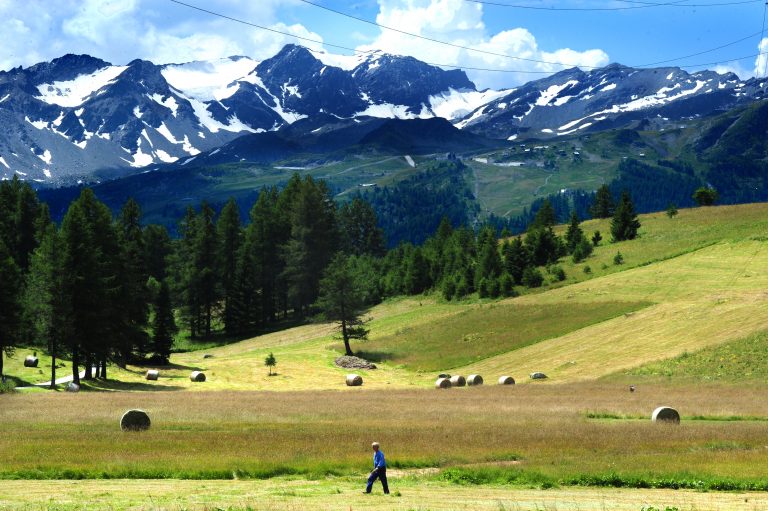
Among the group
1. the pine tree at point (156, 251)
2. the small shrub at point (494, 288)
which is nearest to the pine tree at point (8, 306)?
the pine tree at point (156, 251)

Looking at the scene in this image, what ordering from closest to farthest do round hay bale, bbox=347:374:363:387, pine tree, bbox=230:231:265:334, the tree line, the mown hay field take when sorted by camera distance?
the mown hay field
the tree line
round hay bale, bbox=347:374:363:387
pine tree, bbox=230:231:265:334

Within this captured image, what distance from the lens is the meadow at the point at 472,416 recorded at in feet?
80.0

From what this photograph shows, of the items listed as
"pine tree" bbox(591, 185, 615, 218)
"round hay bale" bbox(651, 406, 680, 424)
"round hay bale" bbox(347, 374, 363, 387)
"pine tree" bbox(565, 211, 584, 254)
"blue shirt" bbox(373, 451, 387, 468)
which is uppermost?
"pine tree" bbox(591, 185, 615, 218)

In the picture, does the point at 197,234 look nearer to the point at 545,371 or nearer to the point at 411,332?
the point at 411,332

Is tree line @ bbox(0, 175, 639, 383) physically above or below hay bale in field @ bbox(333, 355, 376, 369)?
above

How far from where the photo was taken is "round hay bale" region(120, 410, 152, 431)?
36312 mm

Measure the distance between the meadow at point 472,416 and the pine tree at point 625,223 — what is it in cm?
2455

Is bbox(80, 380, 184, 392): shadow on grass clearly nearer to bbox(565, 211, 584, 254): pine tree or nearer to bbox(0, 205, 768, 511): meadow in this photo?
bbox(0, 205, 768, 511): meadow

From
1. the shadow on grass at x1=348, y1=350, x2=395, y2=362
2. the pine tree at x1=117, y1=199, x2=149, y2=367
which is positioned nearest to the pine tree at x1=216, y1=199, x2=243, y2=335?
the pine tree at x1=117, y1=199, x2=149, y2=367

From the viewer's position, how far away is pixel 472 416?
42.3 meters

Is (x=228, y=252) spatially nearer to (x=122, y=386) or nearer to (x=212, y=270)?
(x=212, y=270)

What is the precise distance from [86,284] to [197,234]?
51.5 m

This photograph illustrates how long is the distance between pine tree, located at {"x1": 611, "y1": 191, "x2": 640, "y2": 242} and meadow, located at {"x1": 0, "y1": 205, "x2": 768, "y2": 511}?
2455 centimetres

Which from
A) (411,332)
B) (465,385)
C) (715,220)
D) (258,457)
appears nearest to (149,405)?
(258,457)
